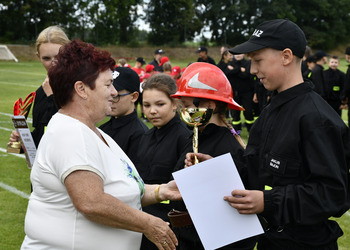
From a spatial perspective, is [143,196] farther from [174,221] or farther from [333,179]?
[333,179]

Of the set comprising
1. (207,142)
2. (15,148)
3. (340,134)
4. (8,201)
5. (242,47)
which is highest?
(242,47)

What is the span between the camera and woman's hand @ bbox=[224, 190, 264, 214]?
237 cm

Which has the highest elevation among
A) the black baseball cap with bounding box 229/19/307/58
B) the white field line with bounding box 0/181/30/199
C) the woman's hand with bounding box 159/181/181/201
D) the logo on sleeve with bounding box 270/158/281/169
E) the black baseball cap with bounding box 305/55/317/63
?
the black baseball cap with bounding box 229/19/307/58

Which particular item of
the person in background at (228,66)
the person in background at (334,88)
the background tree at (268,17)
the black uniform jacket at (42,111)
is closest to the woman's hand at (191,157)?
the black uniform jacket at (42,111)

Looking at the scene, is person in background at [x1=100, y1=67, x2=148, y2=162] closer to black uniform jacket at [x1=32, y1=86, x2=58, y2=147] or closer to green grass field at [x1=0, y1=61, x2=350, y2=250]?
black uniform jacket at [x1=32, y1=86, x2=58, y2=147]

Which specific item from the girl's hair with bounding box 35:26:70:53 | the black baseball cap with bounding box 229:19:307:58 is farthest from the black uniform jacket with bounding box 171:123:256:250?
the girl's hair with bounding box 35:26:70:53

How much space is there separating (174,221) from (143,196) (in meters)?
0.25

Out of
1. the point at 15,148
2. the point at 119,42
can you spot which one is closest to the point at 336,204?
the point at 15,148

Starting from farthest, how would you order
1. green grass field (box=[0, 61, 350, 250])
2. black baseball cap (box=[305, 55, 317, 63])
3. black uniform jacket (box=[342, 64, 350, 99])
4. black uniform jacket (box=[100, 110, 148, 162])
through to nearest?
black baseball cap (box=[305, 55, 317, 63])
black uniform jacket (box=[342, 64, 350, 99])
green grass field (box=[0, 61, 350, 250])
black uniform jacket (box=[100, 110, 148, 162])

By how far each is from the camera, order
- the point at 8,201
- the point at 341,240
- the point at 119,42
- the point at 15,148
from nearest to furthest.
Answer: the point at 15,148, the point at 341,240, the point at 8,201, the point at 119,42

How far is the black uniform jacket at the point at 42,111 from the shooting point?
154 inches

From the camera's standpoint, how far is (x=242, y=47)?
262 centimetres

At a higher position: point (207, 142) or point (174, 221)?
point (207, 142)

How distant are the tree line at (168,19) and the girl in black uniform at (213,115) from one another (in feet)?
170
